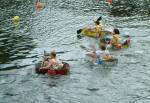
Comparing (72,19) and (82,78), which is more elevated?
(72,19)

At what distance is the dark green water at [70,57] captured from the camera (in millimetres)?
27844

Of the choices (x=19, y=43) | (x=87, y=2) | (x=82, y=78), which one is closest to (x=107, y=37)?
(x=19, y=43)

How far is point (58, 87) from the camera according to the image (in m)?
29.2

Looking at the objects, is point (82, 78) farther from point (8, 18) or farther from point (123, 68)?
point (8, 18)

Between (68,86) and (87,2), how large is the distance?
36.2m

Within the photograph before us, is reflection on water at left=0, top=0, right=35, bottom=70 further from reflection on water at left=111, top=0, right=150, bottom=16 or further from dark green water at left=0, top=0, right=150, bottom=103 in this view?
reflection on water at left=111, top=0, right=150, bottom=16

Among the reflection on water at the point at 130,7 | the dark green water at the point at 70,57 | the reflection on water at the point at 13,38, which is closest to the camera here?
the dark green water at the point at 70,57

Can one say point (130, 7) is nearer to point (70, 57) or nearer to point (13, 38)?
point (13, 38)

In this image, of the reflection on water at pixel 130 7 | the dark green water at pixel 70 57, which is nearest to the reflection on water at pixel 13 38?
the dark green water at pixel 70 57

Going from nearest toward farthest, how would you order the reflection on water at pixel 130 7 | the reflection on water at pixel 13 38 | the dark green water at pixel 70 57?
the dark green water at pixel 70 57 → the reflection on water at pixel 13 38 → the reflection on water at pixel 130 7

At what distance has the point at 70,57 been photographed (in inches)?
1438

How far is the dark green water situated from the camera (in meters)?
27.8

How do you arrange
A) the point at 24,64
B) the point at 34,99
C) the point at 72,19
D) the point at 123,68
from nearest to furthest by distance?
the point at 34,99, the point at 123,68, the point at 24,64, the point at 72,19

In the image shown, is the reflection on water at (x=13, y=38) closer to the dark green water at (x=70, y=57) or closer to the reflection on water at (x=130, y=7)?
the dark green water at (x=70, y=57)
